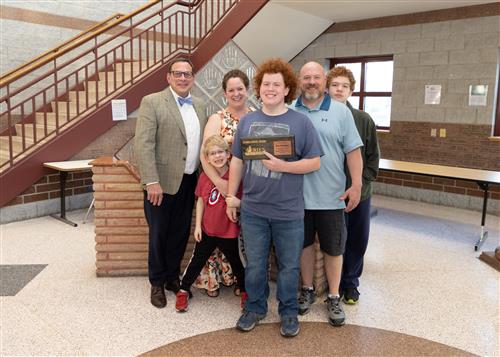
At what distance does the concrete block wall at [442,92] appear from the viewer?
220 inches

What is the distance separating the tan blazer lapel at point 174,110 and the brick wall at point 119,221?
0.75m

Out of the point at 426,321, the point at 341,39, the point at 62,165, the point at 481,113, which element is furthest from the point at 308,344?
the point at 341,39

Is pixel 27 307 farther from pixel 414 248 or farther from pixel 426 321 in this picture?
pixel 414 248

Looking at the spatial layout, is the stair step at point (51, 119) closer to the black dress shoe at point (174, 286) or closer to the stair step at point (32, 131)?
the stair step at point (32, 131)

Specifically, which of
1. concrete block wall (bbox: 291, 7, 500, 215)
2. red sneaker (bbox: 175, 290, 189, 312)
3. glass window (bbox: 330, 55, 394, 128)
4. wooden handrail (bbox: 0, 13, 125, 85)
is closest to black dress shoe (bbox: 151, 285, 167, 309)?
red sneaker (bbox: 175, 290, 189, 312)

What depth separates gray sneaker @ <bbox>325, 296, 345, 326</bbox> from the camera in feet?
8.45

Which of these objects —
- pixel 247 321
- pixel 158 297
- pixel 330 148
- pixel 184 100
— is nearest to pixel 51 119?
pixel 184 100

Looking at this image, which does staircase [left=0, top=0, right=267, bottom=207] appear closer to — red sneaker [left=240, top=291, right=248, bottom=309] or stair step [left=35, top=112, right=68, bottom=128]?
stair step [left=35, top=112, right=68, bottom=128]

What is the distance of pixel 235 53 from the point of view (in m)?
3.74

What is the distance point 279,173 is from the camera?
2248mm

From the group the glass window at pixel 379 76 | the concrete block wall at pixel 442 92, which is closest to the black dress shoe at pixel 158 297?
the concrete block wall at pixel 442 92

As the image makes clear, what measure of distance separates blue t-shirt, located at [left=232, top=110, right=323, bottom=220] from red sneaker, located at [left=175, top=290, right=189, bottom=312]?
0.87m

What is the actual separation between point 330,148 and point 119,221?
5.83 ft

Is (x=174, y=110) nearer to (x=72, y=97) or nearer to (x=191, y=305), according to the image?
(x=191, y=305)
